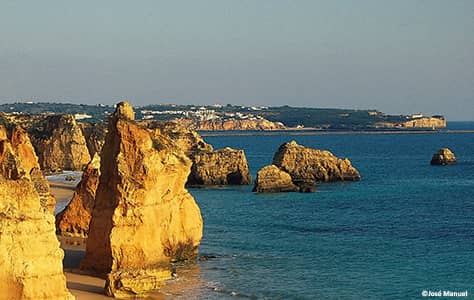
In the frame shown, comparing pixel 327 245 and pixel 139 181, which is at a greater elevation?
pixel 139 181

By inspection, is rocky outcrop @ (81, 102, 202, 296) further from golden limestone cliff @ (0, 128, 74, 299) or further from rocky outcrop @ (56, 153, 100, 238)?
golden limestone cliff @ (0, 128, 74, 299)

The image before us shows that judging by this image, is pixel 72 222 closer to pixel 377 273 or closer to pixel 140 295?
pixel 140 295

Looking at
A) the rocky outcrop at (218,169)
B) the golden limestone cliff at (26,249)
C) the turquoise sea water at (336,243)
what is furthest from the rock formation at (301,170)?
the golden limestone cliff at (26,249)

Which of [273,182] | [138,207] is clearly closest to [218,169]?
[273,182]

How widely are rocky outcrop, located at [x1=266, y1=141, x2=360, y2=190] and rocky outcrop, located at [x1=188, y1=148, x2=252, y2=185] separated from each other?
13.4 feet

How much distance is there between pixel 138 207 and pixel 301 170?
162 feet

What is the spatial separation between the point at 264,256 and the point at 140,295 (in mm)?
11201

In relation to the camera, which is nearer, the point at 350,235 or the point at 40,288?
the point at 40,288

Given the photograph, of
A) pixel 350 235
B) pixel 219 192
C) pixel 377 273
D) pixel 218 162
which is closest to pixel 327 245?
pixel 350 235

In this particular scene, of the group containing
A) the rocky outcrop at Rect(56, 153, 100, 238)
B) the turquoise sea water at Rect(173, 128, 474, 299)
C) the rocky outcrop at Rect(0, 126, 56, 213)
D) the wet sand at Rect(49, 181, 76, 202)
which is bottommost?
the turquoise sea water at Rect(173, 128, 474, 299)

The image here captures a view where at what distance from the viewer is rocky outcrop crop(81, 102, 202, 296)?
3544 cm

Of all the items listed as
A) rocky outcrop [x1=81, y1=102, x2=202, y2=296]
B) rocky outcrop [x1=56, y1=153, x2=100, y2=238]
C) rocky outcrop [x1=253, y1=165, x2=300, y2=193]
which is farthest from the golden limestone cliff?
rocky outcrop [x1=253, y1=165, x2=300, y2=193]

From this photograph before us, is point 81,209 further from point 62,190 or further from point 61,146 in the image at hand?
point 61,146

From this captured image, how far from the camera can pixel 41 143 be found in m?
103
